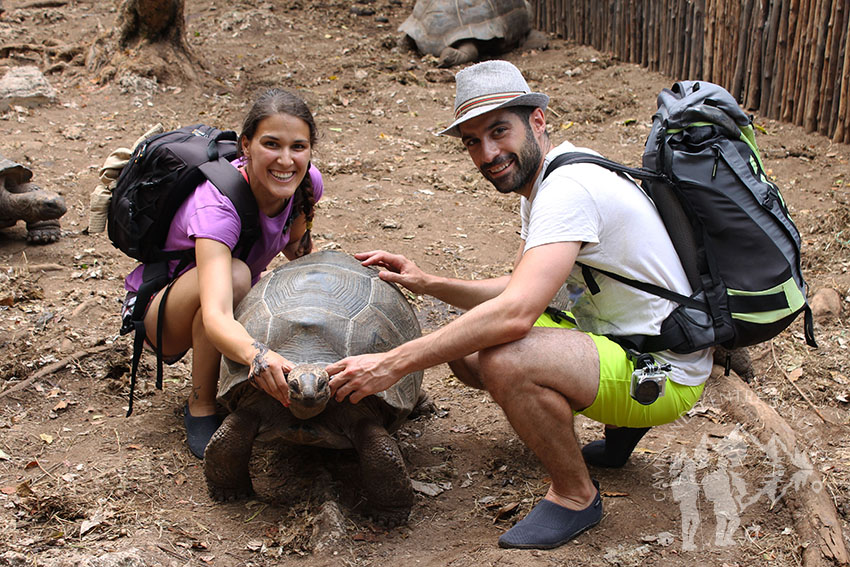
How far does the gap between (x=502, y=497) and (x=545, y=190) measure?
1.31 meters

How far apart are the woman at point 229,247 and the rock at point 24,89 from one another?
5.44 meters

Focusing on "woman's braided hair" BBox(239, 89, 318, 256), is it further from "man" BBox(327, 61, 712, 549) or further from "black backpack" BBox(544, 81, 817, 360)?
"black backpack" BBox(544, 81, 817, 360)

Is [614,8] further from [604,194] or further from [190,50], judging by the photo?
[604,194]

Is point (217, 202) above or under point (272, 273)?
above

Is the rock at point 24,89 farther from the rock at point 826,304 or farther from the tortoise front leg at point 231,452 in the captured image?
the rock at point 826,304

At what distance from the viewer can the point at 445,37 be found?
10.9 m

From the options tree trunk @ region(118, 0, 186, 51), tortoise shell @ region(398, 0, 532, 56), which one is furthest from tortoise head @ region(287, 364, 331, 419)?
tortoise shell @ region(398, 0, 532, 56)

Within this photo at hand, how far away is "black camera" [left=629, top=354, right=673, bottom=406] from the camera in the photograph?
8.89 feet

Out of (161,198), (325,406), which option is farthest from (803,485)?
(161,198)

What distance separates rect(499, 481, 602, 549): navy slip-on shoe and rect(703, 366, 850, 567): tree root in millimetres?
729

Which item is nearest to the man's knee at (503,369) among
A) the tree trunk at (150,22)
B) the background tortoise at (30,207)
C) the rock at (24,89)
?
the background tortoise at (30,207)

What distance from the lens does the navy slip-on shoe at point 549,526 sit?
2.73 meters

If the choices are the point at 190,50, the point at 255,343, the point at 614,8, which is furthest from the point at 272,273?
the point at 614,8

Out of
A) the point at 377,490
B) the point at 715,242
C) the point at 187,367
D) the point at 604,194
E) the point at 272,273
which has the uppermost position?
the point at 604,194
